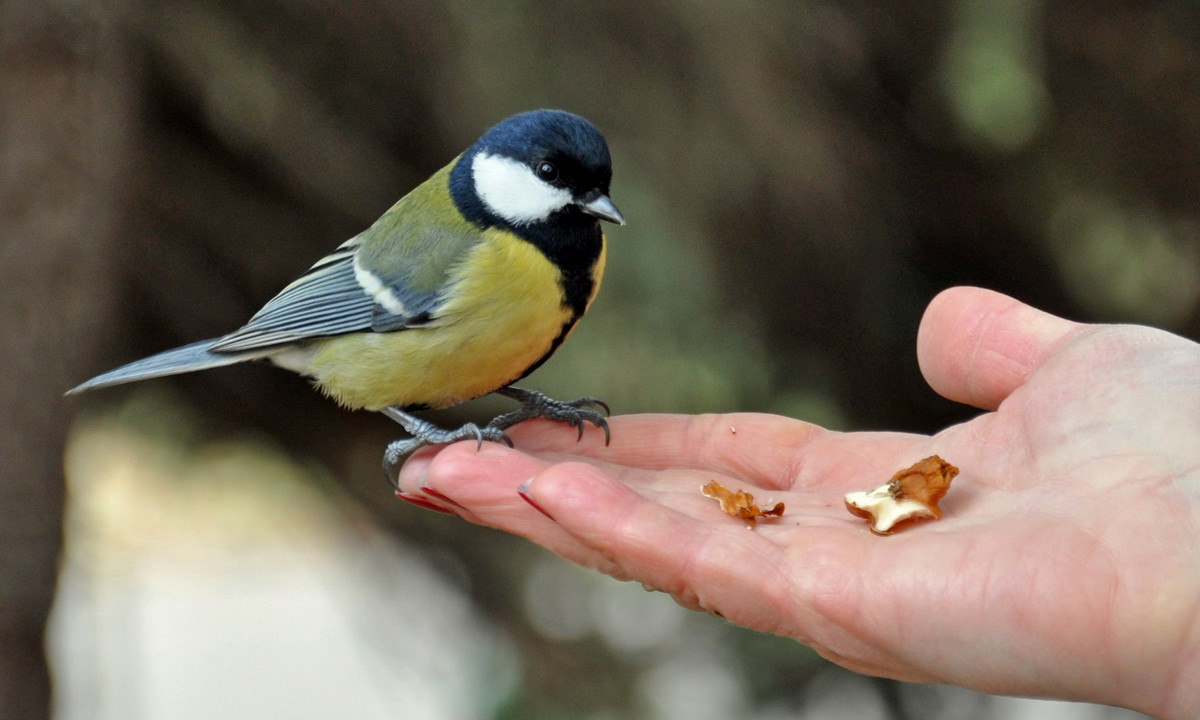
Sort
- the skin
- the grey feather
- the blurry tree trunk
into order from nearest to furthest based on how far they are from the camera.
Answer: the skin < the grey feather < the blurry tree trunk

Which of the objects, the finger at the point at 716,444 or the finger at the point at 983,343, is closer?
the finger at the point at 983,343

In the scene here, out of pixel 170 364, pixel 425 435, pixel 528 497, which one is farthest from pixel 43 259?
pixel 528 497

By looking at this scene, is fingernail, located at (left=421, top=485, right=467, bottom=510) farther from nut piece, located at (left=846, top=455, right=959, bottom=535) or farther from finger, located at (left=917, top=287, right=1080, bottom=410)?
finger, located at (left=917, top=287, right=1080, bottom=410)

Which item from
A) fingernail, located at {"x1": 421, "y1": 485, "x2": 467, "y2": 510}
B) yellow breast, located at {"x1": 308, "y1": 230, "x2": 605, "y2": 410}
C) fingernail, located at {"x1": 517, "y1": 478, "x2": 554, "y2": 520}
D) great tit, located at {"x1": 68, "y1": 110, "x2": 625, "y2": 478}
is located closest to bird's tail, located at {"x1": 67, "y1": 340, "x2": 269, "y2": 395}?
great tit, located at {"x1": 68, "y1": 110, "x2": 625, "y2": 478}

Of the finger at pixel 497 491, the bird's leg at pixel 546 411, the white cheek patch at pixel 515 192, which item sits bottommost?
the finger at pixel 497 491

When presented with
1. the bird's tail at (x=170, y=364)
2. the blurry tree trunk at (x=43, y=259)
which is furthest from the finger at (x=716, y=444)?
the blurry tree trunk at (x=43, y=259)

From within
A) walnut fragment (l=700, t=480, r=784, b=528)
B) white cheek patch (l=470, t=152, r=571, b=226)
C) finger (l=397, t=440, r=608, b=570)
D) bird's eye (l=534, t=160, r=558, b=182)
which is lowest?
finger (l=397, t=440, r=608, b=570)

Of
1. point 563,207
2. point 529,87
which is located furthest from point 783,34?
point 563,207

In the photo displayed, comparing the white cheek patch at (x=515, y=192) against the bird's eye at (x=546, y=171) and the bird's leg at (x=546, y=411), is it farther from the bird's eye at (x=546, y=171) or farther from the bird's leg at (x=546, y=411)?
the bird's leg at (x=546, y=411)
